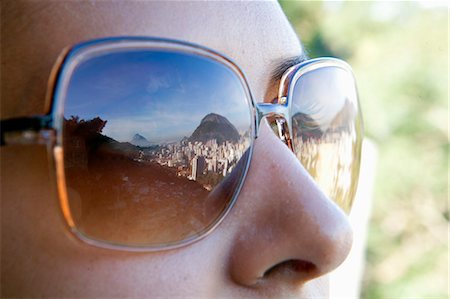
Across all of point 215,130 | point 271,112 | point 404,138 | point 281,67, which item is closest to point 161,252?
point 215,130

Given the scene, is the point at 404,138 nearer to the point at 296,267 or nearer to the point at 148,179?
the point at 296,267

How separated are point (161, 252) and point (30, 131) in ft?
0.97

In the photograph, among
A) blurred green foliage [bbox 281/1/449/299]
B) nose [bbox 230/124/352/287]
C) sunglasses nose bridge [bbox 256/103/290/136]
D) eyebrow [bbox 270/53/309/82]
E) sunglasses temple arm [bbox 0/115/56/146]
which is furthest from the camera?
blurred green foliage [bbox 281/1/449/299]

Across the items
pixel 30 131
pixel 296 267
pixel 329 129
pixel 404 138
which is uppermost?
pixel 30 131

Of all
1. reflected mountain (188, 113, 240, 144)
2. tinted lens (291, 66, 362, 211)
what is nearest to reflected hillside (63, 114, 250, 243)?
reflected mountain (188, 113, 240, 144)

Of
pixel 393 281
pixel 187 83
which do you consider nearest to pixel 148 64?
pixel 187 83

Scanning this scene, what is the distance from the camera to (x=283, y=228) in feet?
3.23

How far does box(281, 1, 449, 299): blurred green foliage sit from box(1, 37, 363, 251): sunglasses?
4.82m

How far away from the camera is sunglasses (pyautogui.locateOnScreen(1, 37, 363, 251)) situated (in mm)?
859

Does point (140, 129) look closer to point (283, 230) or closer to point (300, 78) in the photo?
point (283, 230)

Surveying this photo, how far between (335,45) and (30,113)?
6.60 m

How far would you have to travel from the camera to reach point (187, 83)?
0.95 meters

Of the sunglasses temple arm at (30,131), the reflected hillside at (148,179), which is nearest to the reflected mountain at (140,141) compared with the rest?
the reflected hillside at (148,179)

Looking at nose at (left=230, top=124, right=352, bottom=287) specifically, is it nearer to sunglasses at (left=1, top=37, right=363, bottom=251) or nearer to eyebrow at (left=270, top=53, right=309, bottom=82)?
sunglasses at (left=1, top=37, right=363, bottom=251)
